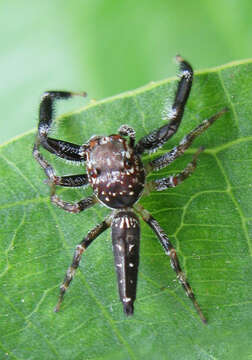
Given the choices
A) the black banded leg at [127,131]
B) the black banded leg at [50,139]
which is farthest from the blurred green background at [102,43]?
the black banded leg at [127,131]

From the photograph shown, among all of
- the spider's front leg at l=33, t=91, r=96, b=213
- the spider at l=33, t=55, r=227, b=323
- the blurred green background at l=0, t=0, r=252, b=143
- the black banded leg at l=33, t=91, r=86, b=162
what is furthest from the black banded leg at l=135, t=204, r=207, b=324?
the blurred green background at l=0, t=0, r=252, b=143

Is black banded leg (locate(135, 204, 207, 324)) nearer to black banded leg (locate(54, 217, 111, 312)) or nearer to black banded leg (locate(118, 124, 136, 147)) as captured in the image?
black banded leg (locate(54, 217, 111, 312))

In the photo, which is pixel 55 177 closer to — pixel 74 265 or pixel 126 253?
pixel 74 265

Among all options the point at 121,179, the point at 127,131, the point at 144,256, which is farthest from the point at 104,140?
the point at 144,256

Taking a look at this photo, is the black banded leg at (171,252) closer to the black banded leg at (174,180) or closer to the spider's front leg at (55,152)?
the black banded leg at (174,180)

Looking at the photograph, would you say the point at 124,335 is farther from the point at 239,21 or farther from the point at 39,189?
the point at 239,21
